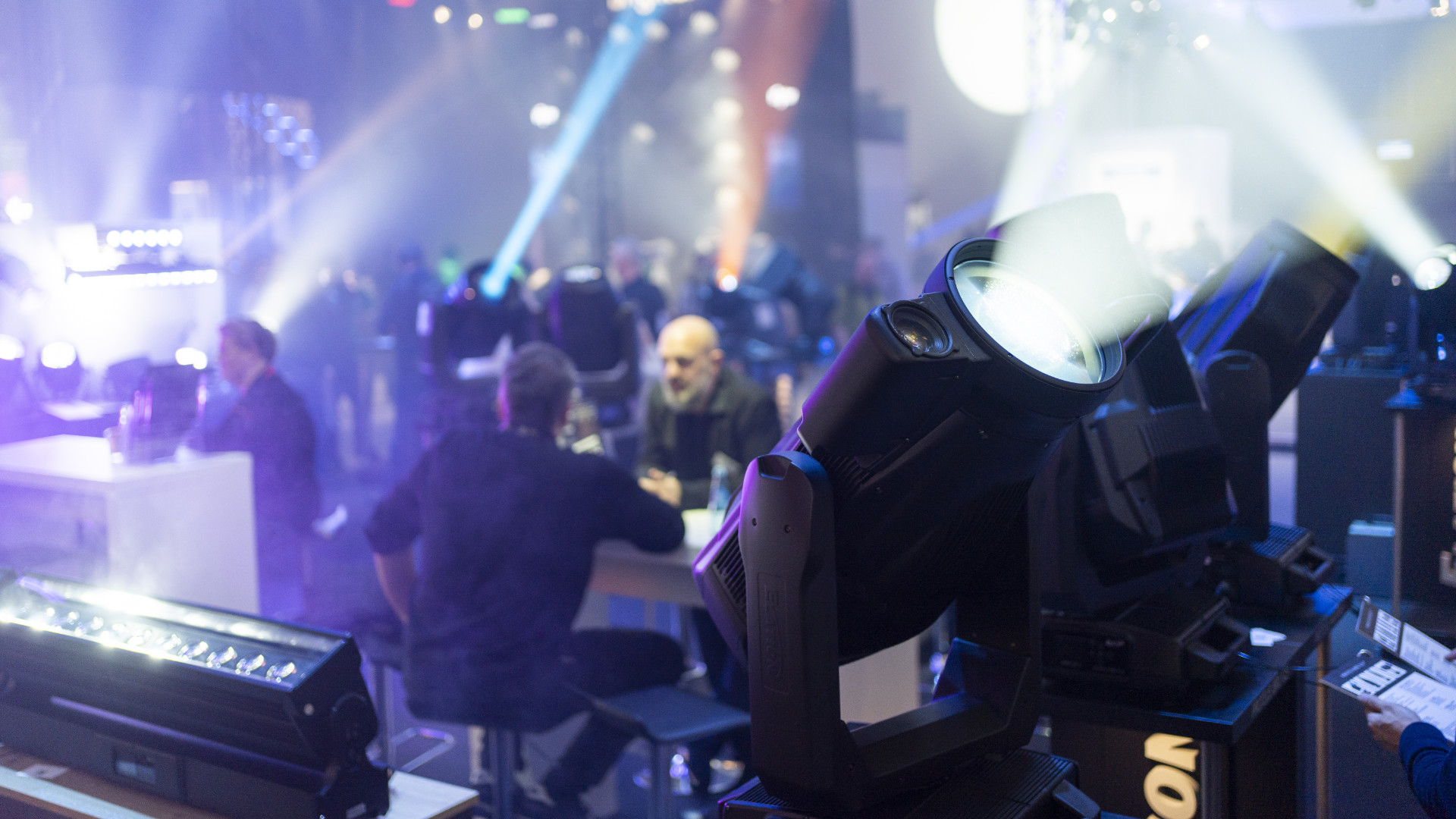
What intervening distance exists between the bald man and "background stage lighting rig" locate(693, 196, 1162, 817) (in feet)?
7.91

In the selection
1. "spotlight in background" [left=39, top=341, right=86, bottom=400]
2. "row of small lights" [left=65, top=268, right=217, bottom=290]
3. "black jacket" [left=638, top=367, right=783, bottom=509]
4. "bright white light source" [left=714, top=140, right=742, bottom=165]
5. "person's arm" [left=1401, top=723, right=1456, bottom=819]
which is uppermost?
"bright white light source" [left=714, top=140, right=742, bottom=165]

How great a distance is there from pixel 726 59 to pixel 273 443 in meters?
8.33

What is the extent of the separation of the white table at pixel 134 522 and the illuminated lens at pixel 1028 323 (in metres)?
2.48

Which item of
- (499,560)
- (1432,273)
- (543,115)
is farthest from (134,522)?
(543,115)

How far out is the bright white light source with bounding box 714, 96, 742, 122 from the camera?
11.3 m

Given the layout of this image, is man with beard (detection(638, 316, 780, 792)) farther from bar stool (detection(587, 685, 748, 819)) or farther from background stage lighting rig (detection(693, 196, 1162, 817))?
background stage lighting rig (detection(693, 196, 1162, 817))

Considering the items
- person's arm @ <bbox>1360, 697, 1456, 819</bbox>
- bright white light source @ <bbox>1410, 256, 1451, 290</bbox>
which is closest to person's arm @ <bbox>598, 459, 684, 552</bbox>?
person's arm @ <bbox>1360, 697, 1456, 819</bbox>

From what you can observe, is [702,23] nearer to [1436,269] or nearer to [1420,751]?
[1436,269]

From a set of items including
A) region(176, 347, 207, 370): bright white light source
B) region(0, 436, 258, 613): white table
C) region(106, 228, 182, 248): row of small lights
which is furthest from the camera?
region(176, 347, 207, 370): bright white light source

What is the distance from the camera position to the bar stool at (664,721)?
2326 millimetres

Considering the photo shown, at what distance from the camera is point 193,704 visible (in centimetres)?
156

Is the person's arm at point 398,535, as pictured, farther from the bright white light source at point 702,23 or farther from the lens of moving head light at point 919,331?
the bright white light source at point 702,23

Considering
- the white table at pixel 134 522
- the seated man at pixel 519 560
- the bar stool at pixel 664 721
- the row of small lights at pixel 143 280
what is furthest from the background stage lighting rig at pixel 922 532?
the row of small lights at pixel 143 280

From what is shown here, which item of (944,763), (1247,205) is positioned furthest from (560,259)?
(944,763)
